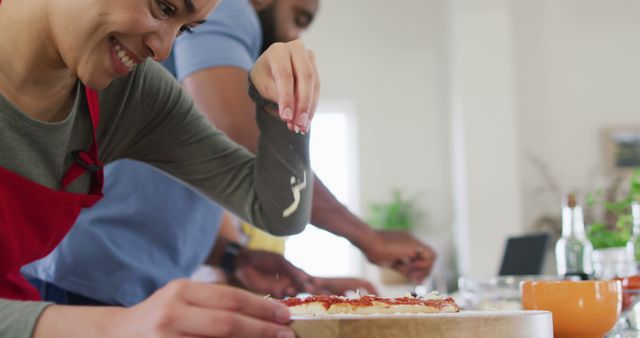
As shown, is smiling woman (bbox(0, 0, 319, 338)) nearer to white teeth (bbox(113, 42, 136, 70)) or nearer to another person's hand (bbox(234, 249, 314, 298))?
white teeth (bbox(113, 42, 136, 70))

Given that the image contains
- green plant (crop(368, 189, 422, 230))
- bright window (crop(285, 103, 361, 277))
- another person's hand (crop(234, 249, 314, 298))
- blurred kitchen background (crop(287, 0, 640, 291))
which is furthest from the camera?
bright window (crop(285, 103, 361, 277))

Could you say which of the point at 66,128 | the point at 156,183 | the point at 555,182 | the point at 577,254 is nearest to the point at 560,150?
the point at 555,182

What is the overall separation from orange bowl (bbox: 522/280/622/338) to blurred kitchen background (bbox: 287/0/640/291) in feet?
15.9

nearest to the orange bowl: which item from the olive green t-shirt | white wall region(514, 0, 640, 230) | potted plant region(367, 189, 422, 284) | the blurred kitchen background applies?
the olive green t-shirt

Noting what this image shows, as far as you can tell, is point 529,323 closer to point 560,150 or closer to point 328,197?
point 328,197

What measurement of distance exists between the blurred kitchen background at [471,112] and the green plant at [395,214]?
0.32ft

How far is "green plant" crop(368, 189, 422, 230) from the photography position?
717 cm

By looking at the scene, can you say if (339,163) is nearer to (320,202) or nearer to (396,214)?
(396,214)

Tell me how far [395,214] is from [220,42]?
5.87 m

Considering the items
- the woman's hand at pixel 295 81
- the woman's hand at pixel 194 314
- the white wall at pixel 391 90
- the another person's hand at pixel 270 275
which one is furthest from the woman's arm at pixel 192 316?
the white wall at pixel 391 90

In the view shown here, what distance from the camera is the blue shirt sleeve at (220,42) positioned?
1372 millimetres

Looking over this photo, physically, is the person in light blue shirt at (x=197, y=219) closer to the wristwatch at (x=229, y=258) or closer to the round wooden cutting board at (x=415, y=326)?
the wristwatch at (x=229, y=258)

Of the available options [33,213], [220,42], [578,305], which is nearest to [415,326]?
[578,305]

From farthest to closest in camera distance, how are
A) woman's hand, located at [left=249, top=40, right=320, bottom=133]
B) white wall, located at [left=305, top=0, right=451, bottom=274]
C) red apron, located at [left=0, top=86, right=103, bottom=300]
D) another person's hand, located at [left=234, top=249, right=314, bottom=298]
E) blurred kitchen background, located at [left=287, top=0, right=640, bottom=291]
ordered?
white wall, located at [left=305, top=0, right=451, bottom=274], blurred kitchen background, located at [left=287, top=0, right=640, bottom=291], another person's hand, located at [left=234, top=249, right=314, bottom=298], red apron, located at [left=0, top=86, right=103, bottom=300], woman's hand, located at [left=249, top=40, right=320, bottom=133]
